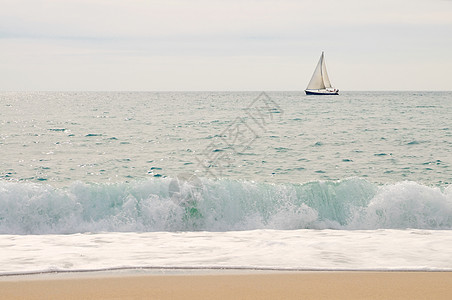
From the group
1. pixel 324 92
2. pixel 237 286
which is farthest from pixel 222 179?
pixel 324 92

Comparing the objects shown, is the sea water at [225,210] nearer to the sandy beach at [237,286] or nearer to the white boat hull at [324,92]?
the sandy beach at [237,286]

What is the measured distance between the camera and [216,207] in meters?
12.6

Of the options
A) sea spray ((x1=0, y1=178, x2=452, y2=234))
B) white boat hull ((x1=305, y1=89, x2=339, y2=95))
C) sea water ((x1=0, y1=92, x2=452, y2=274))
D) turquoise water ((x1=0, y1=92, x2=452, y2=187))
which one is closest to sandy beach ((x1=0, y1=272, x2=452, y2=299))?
sea water ((x1=0, y1=92, x2=452, y2=274))

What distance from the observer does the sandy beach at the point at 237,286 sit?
18.8ft

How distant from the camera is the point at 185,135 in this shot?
1272 inches
